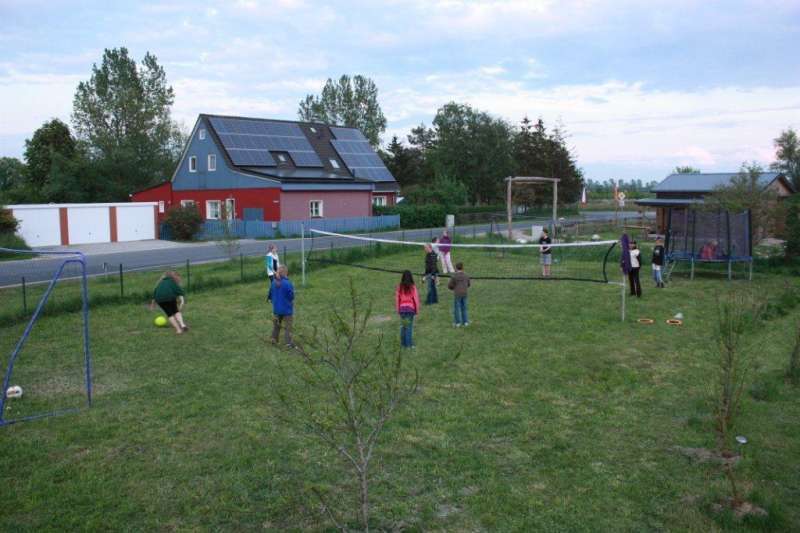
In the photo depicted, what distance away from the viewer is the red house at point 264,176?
42469mm

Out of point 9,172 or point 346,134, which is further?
point 9,172

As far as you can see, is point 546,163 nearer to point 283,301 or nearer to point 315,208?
point 315,208

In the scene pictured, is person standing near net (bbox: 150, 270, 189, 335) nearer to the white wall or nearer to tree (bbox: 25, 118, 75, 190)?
the white wall

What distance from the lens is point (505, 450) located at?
26.5 feet

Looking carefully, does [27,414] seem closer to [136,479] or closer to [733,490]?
[136,479]

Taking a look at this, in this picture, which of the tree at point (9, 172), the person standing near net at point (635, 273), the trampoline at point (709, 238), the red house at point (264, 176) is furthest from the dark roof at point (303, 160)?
the tree at point (9, 172)

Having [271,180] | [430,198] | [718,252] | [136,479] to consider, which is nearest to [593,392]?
[136,479]

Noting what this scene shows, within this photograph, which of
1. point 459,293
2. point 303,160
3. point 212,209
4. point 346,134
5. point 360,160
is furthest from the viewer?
point 346,134

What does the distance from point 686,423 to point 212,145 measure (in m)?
42.0

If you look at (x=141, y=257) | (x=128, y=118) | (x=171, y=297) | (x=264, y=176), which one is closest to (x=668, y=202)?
(x=264, y=176)

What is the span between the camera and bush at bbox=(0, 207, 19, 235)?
32094 millimetres

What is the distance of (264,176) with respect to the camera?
42469mm

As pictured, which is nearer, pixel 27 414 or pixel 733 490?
pixel 733 490

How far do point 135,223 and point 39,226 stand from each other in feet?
18.3
